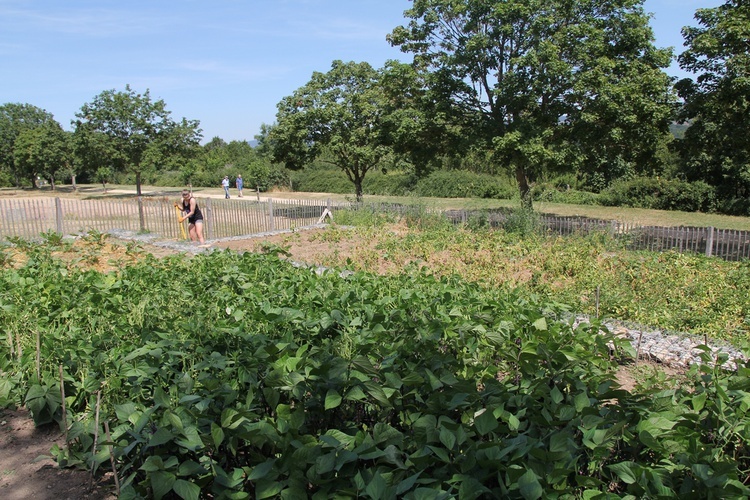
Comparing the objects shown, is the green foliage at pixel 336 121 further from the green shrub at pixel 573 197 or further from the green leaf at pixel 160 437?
the green leaf at pixel 160 437

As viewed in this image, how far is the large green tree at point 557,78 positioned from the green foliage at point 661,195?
35.4 ft

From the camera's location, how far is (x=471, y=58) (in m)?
16.1

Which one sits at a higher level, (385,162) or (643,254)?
(385,162)

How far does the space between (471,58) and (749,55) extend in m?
6.85

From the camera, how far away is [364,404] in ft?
10.5

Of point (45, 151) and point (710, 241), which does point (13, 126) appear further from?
point (710, 241)

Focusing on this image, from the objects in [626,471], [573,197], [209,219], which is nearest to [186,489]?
[626,471]

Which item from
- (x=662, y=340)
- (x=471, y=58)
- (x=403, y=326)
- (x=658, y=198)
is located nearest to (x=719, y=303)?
(x=662, y=340)

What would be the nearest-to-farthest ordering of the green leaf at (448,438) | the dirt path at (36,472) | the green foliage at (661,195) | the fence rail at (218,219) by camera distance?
the green leaf at (448,438), the dirt path at (36,472), the fence rail at (218,219), the green foliage at (661,195)

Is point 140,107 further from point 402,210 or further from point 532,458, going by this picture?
point 532,458

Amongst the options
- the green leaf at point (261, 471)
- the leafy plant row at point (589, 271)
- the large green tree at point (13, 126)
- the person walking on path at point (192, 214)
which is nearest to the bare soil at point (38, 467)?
the green leaf at point (261, 471)

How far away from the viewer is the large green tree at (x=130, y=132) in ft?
100

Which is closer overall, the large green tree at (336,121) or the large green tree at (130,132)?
the large green tree at (336,121)

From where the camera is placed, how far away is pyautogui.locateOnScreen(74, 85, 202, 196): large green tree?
3062 cm
